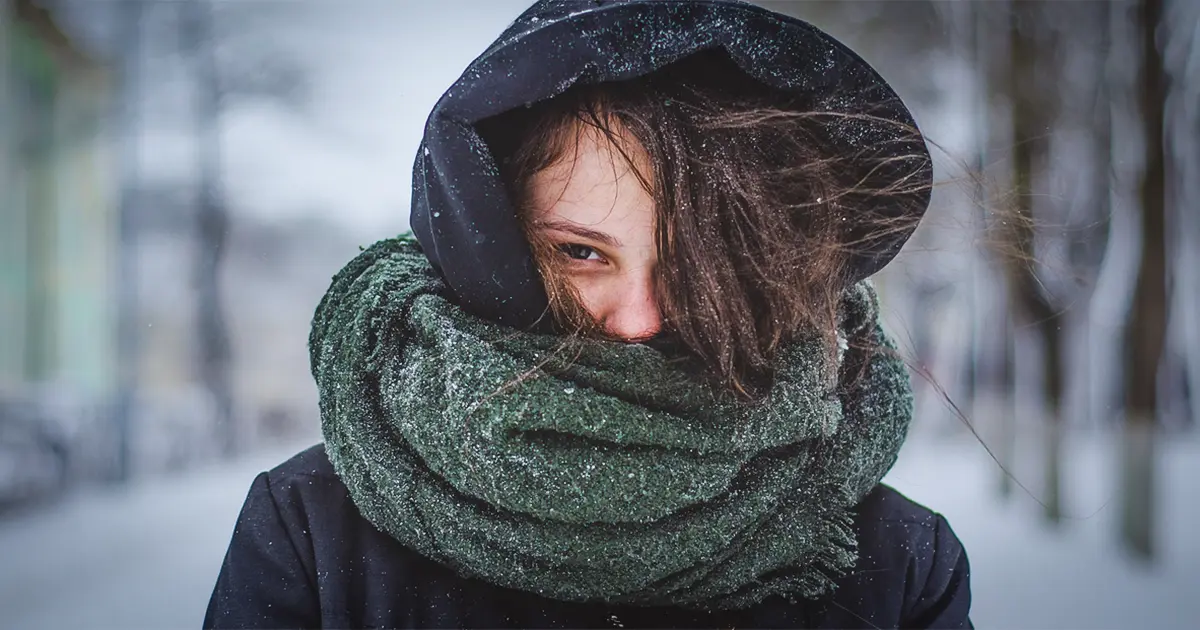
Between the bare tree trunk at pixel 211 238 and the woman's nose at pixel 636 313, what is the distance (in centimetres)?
A: 133

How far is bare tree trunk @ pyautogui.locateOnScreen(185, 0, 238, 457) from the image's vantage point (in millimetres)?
2666

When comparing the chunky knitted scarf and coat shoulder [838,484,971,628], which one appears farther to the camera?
coat shoulder [838,484,971,628]

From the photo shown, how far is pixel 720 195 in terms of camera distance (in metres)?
1.01

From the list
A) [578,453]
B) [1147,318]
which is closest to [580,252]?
[578,453]

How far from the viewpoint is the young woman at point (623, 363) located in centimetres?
87

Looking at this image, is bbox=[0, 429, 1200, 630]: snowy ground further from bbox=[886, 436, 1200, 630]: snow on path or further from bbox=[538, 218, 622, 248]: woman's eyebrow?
bbox=[538, 218, 622, 248]: woman's eyebrow

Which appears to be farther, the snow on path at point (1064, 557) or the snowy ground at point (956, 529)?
the snow on path at point (1064, 557)

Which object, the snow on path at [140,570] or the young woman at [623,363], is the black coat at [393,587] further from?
the snow on path at [140,570]

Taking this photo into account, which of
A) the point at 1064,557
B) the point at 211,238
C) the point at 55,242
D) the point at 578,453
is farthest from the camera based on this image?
the point at 55,242

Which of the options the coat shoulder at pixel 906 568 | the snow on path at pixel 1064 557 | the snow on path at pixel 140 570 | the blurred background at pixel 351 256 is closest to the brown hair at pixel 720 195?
the blurred background at pixel 351 256

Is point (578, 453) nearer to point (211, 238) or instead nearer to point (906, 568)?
point (906, 568)

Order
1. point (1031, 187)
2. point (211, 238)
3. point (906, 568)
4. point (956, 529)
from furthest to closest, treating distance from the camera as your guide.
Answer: point (211, 238) → point (1031, 187) → point (956, 529) → point (906, 568)

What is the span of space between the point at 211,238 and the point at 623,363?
424 cm

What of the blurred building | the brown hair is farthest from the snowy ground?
the blurred building
